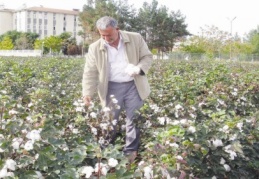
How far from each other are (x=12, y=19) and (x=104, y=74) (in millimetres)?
117902

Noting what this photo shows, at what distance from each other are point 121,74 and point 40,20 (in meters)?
111

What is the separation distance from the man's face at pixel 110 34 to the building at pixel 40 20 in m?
106

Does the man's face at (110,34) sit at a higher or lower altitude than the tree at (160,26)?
lower

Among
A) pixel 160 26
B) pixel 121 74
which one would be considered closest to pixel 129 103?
pixel 121 74

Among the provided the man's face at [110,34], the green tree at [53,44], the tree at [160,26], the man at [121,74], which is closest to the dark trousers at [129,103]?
the man at [121,74]

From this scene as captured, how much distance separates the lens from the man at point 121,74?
413cm

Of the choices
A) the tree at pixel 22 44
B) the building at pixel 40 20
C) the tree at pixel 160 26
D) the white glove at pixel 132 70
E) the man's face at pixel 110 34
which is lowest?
the white glove at pixel 132 70

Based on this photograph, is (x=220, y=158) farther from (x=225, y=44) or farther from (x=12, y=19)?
(x=12, y=19)

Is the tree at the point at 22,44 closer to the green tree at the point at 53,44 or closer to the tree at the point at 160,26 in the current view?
the green tree at the point at 53,44

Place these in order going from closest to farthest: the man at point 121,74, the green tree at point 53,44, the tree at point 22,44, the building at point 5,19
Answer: the man at point 121,74, the green tree at point 53,44, the tree at point 22,44, the building at point 5,19

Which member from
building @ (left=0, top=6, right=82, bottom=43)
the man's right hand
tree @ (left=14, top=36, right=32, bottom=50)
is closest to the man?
the man's right hand

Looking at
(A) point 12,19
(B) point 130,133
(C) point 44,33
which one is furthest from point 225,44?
(A) point 12,19

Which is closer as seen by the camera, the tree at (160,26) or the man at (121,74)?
the man at (121,74)

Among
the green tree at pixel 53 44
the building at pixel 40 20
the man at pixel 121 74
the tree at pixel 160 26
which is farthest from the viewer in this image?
the building at pixel 40 20
